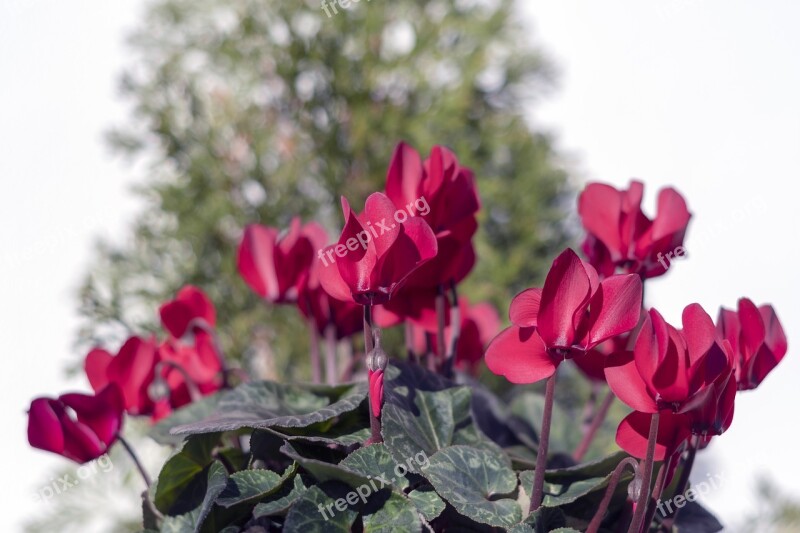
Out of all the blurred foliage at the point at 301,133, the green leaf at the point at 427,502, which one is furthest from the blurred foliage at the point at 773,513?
the green leaf at the point at 427,502

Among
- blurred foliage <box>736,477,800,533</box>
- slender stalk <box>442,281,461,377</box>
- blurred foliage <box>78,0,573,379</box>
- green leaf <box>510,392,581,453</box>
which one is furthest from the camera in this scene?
blurred foliage <box>78,0,573,379</box>

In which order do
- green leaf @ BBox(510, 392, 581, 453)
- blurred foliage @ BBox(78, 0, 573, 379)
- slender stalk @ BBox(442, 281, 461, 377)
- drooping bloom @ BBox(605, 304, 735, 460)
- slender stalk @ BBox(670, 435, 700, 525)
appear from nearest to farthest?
drooping bloom @ BBox(605, 304, 735, 460) < slender stalk @ BBox(670, 435, 700, 525) < slender stalk @ BBox(442, 281, 461, 377) < green leaf @ BBox(510, 392, 581, 453) < blurred foliage @ BBox(78, 0, 573, 379)

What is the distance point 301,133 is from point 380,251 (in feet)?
5.41

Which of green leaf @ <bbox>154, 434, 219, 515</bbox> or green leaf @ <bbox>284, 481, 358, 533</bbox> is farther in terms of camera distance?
green leaf @ <bbox>154, 434, 219, 515</bbox>

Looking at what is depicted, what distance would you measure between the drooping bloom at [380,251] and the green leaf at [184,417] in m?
0.29

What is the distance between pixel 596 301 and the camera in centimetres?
58

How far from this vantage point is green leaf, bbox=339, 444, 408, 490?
601 mm

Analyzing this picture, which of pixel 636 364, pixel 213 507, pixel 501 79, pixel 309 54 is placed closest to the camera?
pixel 636 364

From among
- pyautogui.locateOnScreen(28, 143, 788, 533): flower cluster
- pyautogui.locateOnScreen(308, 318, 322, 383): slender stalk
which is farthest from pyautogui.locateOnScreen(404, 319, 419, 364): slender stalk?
pyautogui.locateOnScreen(308, 318, 322, 383): slender stalk

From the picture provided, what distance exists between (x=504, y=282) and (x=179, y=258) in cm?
77

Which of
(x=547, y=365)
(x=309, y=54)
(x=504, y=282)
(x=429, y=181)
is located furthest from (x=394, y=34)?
(x=547, y=365)

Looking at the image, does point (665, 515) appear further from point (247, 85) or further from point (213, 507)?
point (247, 85)

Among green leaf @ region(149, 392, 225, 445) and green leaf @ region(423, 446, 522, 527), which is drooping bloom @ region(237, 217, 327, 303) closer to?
green leaf @ region(149, 392, 225, 445)

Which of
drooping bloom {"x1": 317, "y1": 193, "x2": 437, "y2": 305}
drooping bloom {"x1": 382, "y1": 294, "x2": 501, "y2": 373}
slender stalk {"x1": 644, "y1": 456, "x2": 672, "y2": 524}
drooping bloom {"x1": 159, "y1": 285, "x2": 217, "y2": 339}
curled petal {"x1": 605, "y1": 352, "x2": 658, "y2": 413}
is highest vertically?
drooping bloom {"x1": 159, "y1": 285, "x2": 217, "y2": 339}
